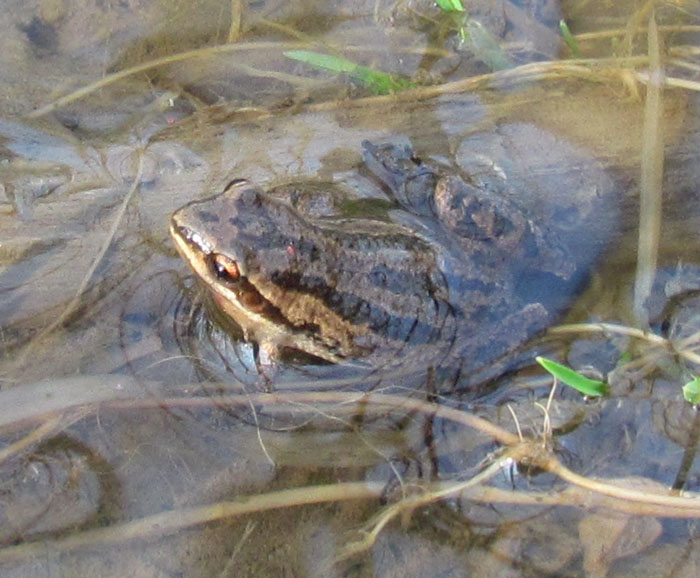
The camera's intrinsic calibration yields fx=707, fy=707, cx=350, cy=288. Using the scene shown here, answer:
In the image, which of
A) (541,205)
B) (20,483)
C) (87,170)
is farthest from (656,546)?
(87,170)

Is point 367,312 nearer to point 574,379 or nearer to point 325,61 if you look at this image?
point 574,379

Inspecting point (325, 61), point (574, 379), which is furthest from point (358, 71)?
point (574, 379)

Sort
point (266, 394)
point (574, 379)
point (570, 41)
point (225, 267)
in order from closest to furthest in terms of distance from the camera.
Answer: point (574, 379), point (225, 267), point (266, 394), point (570, 41)

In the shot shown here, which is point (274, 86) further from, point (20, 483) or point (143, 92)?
point (20, 483)

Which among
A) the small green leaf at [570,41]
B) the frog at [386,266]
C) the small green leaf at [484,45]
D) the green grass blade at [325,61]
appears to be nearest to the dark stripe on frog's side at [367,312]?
the frog at [386,266]

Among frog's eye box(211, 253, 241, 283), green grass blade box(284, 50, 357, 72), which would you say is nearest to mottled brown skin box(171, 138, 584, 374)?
frog's eye box(211, 253, 241, 283)

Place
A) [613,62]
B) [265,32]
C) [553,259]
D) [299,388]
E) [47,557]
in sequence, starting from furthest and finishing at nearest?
1. [265,32]
2. [613,62]
3. [553,259]
4. [299,388]
5. [47,557]

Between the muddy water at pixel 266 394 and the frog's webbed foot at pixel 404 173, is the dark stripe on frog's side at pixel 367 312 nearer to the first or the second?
the muddy water at pixel 266 394
